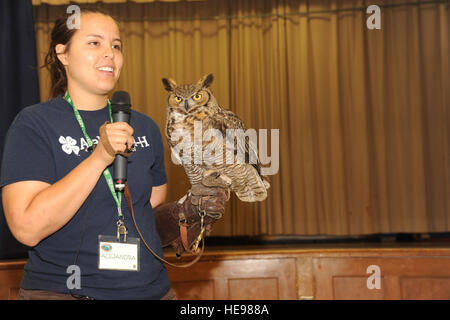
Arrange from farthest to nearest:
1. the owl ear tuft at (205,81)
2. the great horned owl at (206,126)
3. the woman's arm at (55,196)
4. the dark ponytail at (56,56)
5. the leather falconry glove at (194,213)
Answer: the owl ear tuft at (205,81)
the great horned owl at (206,126)
the leather falconry glove at (194,213)
the dark ponytail at (56,56)
the woman's arm at (55,196)

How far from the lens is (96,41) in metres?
1.22

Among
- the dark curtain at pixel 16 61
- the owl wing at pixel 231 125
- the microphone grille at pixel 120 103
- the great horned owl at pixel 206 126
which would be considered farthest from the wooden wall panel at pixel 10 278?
the microphone grille at pixel 120 103

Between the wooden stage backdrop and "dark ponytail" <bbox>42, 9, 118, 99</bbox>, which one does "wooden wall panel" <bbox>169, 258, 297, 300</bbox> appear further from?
"dark ponytail" <bbox>42, 9, 118, 99</bbox>

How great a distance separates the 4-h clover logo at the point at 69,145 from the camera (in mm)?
1139

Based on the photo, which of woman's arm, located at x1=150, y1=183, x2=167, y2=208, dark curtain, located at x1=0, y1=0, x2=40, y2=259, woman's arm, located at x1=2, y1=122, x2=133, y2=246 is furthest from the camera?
dark curtain, located at x1=0, y1=0, x2=40, y2=259

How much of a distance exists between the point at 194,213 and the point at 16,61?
2.85 meters

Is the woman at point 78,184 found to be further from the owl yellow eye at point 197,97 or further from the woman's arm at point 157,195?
the owl yellow eye at point 197,97

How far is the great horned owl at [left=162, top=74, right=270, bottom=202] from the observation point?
1.66 meters

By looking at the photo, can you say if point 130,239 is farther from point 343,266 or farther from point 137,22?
point 137,22

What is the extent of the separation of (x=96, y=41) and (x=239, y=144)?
75 cm

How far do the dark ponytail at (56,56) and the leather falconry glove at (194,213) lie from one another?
54 centimetres

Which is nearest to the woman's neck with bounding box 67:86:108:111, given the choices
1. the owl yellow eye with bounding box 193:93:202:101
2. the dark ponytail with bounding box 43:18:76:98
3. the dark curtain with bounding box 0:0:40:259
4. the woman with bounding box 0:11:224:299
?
the woman with bounding box 0:11:224:299

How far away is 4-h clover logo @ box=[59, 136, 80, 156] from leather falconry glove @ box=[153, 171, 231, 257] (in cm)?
44

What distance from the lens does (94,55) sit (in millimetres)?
1204
